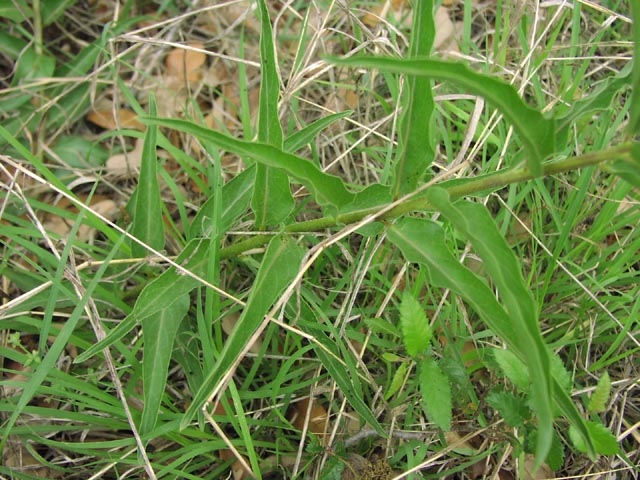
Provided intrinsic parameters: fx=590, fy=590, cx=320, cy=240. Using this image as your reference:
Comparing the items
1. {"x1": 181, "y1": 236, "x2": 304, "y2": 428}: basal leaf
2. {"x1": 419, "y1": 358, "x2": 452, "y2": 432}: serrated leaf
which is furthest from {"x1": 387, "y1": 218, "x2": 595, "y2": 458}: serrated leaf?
{"x1": 419, "y1": 358, "x2": 452, "y2": 432}: serrated leaf

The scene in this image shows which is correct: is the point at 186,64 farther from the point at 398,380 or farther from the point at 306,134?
the point at 398,380

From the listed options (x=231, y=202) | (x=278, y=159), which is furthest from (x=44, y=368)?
(x=278, y=159)

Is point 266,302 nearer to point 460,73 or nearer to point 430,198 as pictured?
point 430,198

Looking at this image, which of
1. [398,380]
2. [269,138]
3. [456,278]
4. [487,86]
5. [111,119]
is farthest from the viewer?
[111,119]

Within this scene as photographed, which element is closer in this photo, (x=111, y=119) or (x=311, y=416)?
(x=311, y=416)

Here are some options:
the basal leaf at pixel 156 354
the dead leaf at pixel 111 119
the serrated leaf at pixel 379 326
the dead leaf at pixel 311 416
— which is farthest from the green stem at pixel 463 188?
the dead leaf at pixel 111 119
